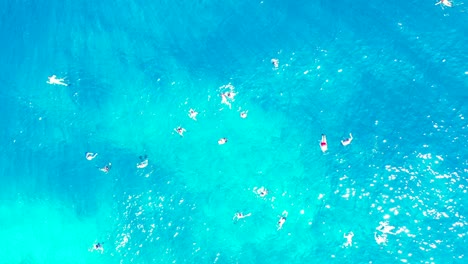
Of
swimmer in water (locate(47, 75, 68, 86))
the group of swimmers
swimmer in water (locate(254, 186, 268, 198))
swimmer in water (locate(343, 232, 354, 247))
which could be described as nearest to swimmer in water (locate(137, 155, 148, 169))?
the group of swimmers

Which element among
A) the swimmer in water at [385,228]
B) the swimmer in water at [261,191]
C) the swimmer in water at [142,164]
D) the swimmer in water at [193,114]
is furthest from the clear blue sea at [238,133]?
the swimmer in water at [142,164]

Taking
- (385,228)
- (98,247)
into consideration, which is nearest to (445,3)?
(385,228)

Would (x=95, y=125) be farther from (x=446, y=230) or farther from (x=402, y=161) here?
(x=446, y=230)

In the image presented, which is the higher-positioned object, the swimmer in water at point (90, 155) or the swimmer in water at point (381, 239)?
the swimmer in water at point (90, 155)

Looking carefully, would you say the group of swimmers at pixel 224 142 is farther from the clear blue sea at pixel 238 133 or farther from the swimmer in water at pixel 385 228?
the swimmer in water at pixel 385 228

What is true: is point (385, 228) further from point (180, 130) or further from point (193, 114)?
point (180, 130)

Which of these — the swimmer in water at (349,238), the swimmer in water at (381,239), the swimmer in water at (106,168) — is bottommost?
the swimmer in water at (381,239)

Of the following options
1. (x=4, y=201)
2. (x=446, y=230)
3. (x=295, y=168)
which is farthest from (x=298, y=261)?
(x=4, y=201)

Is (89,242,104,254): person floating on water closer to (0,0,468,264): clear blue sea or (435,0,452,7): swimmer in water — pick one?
(0,0,468,264): clear blue sea
